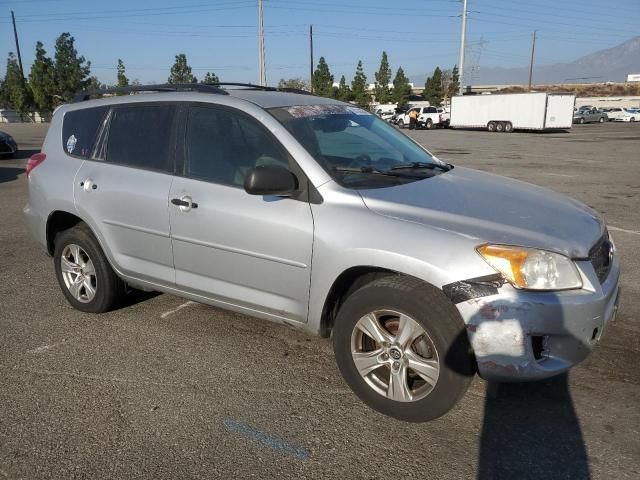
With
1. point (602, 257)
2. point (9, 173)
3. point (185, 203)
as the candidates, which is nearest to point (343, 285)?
point (185, 203)

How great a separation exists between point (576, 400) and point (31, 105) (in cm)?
6805

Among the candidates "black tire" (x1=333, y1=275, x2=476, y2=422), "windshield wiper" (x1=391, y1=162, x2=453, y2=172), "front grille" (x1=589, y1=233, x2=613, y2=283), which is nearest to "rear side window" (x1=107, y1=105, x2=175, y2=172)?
"windshield wiper" (x1=391, y1=162, x2=453, y2=172)

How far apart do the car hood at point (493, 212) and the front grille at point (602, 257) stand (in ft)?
0.15

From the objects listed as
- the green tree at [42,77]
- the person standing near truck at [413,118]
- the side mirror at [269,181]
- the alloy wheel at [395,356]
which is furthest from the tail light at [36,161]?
the green tree at [42,77]

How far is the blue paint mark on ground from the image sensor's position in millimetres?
2721

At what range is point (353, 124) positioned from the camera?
13.2 ft

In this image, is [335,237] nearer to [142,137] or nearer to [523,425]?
[523,425]

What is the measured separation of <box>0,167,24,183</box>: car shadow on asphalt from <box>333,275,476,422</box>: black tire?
11754 millimetres

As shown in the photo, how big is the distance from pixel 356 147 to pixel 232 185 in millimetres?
920

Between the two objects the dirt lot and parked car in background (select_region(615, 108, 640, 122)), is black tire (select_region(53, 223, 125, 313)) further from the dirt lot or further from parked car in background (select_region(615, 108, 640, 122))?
parked car in background (select_region(615, 108, 640, 122))

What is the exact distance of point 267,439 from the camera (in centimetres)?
283

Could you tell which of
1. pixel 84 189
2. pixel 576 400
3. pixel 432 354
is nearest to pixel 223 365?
pixel 432 354

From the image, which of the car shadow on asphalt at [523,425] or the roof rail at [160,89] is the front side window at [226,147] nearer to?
the roof rail at [160,89]

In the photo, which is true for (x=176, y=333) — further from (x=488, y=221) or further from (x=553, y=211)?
(x=553, y=211)
